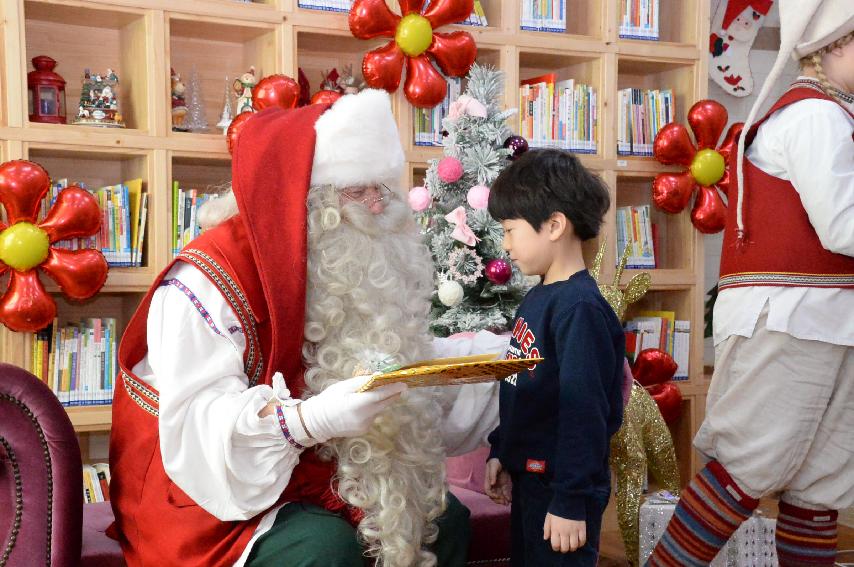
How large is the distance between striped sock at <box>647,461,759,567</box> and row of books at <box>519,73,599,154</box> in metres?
1.81

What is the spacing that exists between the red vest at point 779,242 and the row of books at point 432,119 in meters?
1.51

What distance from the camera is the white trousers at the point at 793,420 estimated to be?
6.72 ft

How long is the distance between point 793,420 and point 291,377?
3.76 ft

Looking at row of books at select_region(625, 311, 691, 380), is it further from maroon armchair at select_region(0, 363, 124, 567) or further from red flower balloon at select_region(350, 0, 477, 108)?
maroon armchair at select_region(0, 363, 124, 567)

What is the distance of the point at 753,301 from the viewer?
2107 mm

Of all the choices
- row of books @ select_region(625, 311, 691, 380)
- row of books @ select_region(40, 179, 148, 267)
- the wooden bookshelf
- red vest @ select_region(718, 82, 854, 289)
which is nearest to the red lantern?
the wooden bookshelf

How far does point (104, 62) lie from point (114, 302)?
89cm

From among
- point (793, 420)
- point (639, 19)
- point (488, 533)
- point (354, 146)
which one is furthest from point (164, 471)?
point (639, 19)

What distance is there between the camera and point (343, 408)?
1482 millimetres

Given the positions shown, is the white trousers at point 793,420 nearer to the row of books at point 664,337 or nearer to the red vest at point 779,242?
the red vest at point 779,242

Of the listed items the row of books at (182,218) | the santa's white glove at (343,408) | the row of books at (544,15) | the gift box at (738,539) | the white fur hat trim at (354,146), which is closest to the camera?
the santa's white glove at (343,408)

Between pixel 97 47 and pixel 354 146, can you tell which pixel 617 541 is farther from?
pixel 97 47

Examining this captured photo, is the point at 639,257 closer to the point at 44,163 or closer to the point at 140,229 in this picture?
the point at 140,229

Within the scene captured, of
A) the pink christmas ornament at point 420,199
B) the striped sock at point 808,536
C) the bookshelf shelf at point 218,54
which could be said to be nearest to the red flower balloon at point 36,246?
the bookshelf shelf at point 218,54
